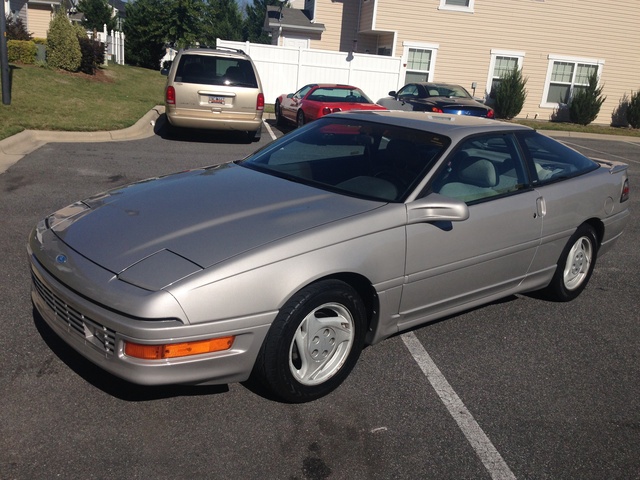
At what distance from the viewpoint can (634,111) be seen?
23938 millimetres

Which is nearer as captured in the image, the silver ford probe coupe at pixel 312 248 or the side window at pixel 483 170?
the silver ford probe coupe at pixel 312 248

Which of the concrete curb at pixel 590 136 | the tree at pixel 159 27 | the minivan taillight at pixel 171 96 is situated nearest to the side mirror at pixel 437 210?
the minivan taillight at pixel 171 96

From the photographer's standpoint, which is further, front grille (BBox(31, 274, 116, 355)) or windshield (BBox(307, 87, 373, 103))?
windshield (BBox(307, 87, 373, 103))

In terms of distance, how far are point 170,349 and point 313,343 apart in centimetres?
84

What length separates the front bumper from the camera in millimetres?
2861

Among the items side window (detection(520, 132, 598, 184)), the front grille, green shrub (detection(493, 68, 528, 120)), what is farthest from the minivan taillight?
green shrub (detection(493, 68, 528, 120))

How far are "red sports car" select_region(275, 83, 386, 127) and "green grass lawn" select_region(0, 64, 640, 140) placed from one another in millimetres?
3688

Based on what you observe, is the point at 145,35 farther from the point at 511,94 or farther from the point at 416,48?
the point at 511,94

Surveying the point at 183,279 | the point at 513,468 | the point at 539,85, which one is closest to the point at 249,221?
the point at 183,279

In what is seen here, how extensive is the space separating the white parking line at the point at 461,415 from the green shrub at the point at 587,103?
69.7 feet

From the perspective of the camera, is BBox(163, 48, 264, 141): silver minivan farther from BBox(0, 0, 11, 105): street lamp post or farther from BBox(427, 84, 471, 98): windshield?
BBox(427, 84, 471, 98): windshield

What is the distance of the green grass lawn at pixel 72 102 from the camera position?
12.1 meters

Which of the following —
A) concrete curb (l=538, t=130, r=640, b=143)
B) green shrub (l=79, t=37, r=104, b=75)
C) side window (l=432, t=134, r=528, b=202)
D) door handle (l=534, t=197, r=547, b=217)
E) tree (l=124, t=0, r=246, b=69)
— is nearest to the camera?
side window (l=432, t=134, r=528, b=202)

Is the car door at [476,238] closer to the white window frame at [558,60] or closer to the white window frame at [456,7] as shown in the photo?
the white window frame at [456,7]
